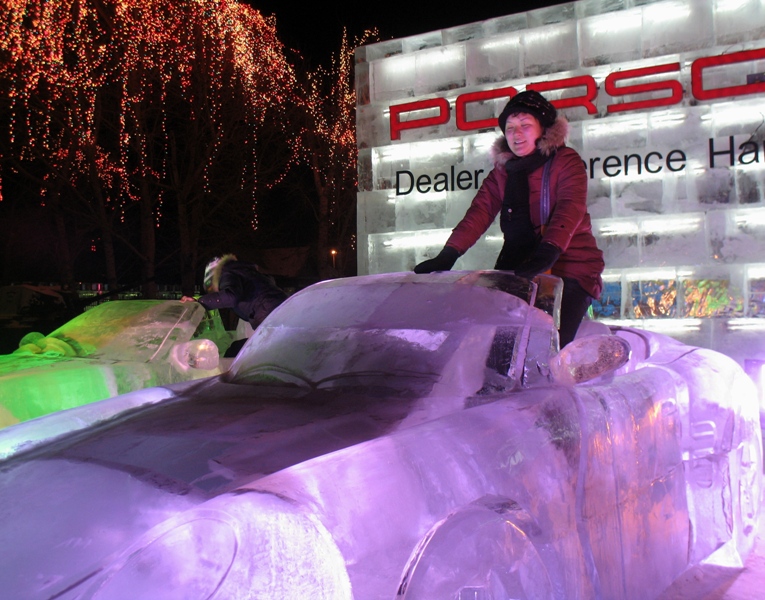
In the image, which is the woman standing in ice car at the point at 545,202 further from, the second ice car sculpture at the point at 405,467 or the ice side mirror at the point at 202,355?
the ice side mirror at the point at 202,355

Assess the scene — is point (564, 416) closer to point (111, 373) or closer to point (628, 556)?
point (628, 556)

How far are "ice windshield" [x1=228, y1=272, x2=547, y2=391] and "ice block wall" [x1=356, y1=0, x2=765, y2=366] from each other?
6.61 meters

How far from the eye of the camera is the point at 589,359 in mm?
2408

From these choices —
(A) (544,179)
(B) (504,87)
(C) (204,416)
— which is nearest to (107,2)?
(B) (504,87)

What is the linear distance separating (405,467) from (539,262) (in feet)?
5.93

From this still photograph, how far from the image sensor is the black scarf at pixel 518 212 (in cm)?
383

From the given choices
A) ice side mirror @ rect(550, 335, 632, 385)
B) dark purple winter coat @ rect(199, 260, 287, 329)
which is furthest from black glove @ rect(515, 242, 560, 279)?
dark purple winter coat @ rect(199, 260, 287, 329)

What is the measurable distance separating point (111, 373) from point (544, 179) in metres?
3.21

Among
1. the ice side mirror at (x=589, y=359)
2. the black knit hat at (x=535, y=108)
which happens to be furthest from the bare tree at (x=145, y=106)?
the ice side mirror at (x=589, y=359)

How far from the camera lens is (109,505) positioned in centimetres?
174

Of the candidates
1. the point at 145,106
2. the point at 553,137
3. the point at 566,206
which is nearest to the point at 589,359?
the point at 566,206

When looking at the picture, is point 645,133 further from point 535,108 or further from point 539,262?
point 539,262

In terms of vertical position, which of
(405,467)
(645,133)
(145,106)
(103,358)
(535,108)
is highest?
(145,106)

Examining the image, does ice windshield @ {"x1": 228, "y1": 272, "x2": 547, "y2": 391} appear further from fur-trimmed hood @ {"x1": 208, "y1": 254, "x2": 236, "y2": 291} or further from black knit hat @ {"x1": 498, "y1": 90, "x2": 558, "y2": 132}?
fur-trimmed hood @ {"x1": 208, "y1": 254, "x2": 236, "y2": 291}
